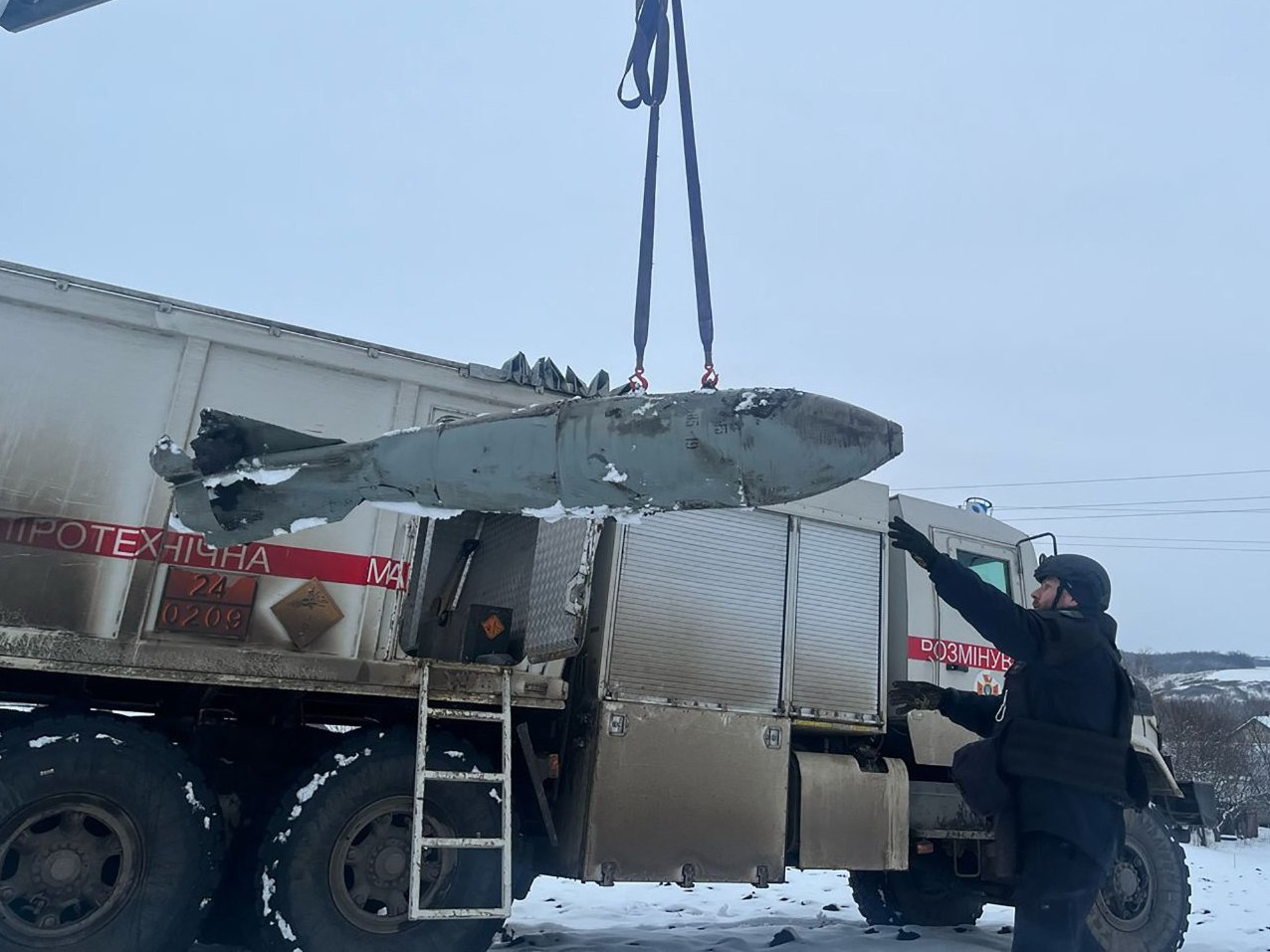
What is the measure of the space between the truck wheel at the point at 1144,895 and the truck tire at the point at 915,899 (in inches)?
55.3

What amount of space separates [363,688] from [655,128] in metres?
3.13

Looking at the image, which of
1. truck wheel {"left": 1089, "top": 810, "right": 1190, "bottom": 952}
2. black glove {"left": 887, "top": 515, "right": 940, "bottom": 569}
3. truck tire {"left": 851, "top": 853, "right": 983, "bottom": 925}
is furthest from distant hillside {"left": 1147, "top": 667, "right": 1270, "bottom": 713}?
black glove {"left": 887, "top": 515, "right": 940, "bottom": 569}

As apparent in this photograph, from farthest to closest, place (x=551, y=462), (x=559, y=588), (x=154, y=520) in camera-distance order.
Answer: (x=559, y=588) < (x=154, y=520) < (x=551, y=462)

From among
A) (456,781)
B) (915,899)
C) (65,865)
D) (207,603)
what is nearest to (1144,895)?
(915,899)

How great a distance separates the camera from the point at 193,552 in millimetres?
4559

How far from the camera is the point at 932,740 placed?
261 inches

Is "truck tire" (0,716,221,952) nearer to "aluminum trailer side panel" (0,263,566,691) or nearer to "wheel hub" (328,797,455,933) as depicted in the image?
"aluminum trailer side panel" (0,263,566,691)

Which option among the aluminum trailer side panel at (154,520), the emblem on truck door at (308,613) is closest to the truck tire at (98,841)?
the aluminum trailer side panel at (154,520)

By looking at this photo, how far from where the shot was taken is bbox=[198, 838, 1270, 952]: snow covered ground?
6.41m

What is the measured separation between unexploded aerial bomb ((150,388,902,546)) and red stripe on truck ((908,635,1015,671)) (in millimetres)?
4185

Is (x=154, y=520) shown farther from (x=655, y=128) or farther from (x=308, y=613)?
(x=655, y=128)

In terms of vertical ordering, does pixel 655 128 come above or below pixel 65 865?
above

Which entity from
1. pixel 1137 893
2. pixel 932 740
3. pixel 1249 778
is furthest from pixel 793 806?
pixel 1249 778

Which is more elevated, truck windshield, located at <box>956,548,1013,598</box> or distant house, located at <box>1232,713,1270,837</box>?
Result: truck windshield, located at <box>956,548,1013,598</box>
